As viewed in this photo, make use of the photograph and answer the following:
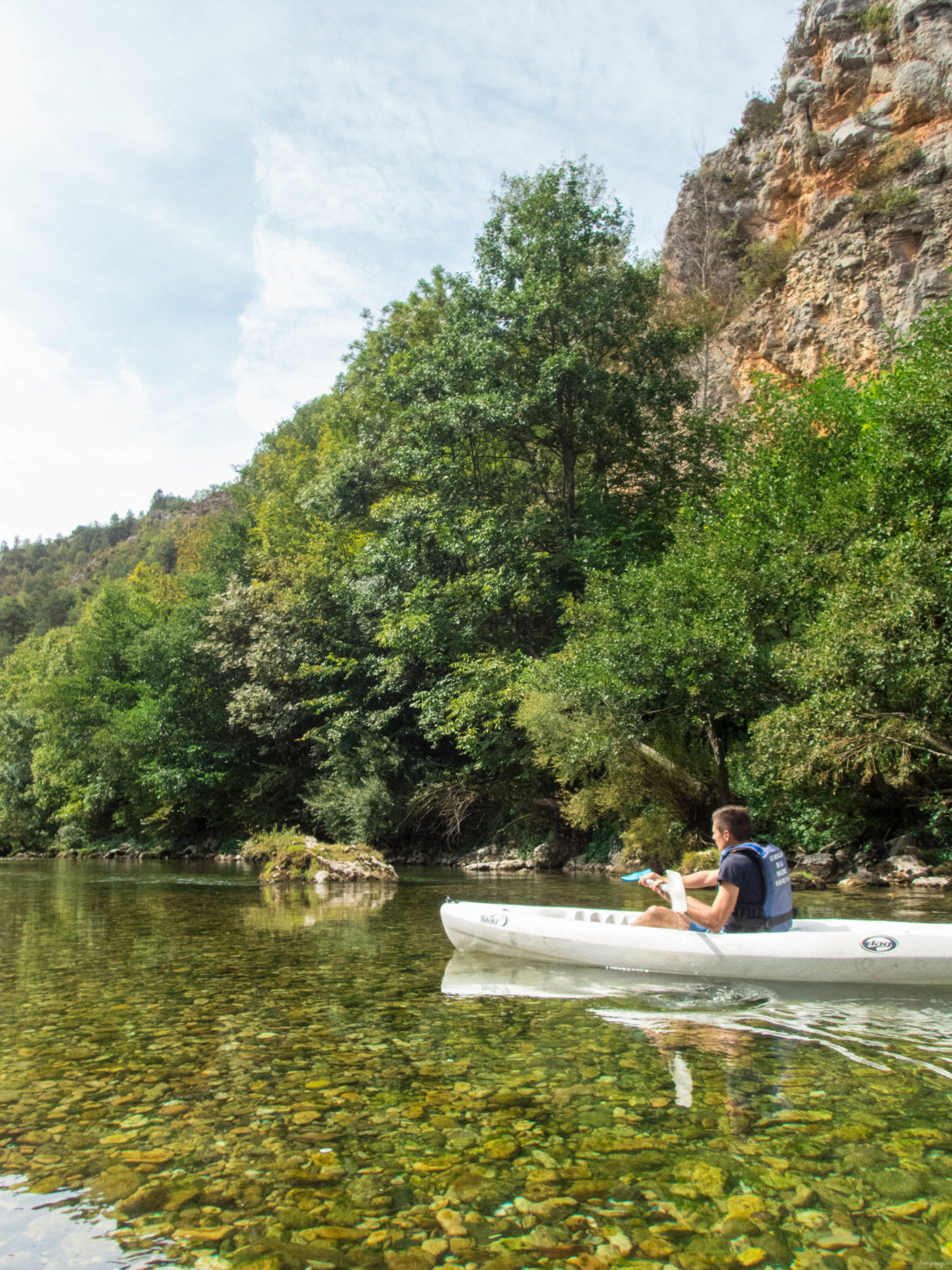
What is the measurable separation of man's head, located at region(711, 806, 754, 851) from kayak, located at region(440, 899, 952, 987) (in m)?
0.72

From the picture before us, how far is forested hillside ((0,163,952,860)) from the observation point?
1367 cm

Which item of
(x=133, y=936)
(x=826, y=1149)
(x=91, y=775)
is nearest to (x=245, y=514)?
(x=91, y=775)

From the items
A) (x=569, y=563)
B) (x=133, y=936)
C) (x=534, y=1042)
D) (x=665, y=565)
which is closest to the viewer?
(x=534, y=1042)

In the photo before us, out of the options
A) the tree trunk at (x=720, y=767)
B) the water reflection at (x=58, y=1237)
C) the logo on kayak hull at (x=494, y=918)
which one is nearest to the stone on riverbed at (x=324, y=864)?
the tree trunk at (x=720, y=767)

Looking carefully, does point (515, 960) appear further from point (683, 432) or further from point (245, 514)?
point (245, 514)

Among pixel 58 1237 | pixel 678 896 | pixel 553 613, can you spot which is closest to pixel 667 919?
pixel 678 896

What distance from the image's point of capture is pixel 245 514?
4288 cm

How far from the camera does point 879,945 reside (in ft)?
20.6

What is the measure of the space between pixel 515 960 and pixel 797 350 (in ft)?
77.2

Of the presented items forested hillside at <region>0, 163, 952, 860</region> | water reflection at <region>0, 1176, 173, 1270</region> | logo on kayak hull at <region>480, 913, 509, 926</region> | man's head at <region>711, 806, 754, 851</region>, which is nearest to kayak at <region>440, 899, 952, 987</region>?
logo on kayak hull at <region>480, 913, 509, 926</region>

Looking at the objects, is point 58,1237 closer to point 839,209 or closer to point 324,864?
point 324,864

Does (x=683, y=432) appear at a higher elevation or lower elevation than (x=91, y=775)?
higher

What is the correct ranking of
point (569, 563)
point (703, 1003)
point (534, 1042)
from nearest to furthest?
point (534, 1042) < point (703, 1003) < point (569, 563)

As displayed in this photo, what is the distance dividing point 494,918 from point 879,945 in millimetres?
3134
